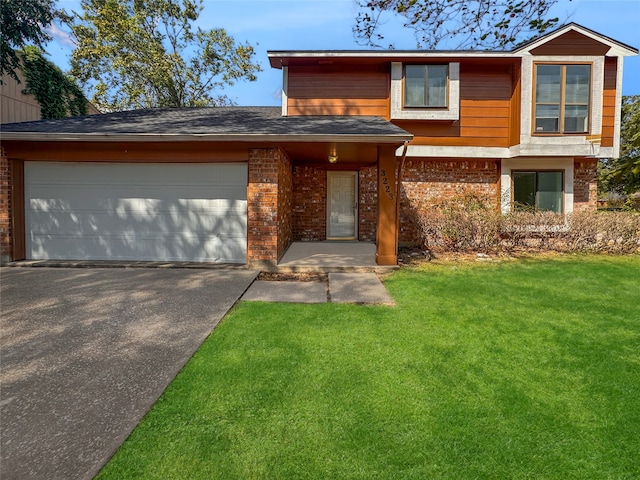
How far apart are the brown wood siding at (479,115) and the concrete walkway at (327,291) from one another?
18.6 ft

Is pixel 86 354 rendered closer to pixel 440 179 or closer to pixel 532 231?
pixel 532 231

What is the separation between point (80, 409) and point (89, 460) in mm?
569

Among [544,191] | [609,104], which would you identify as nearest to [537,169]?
[544,191]

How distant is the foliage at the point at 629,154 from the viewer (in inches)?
645

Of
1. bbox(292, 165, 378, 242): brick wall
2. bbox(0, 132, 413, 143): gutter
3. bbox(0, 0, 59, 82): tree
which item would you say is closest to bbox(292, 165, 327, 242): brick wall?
bbox(292, 165, 378, 242): brick wall

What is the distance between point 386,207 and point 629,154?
74.1ft

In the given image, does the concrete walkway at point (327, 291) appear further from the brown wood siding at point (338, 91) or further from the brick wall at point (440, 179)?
the brown wood siding at point (338, 91)

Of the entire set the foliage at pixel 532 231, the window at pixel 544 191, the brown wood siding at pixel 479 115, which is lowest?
the foliage at pixel 532 231

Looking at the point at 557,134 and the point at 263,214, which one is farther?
the point at 557,134

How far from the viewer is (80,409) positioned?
2252 millimetres

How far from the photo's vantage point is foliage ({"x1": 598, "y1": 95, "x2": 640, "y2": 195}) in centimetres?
1639

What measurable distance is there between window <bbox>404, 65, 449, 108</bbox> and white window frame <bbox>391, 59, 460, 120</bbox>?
0.13 meters

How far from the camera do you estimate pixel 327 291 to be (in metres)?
5.24

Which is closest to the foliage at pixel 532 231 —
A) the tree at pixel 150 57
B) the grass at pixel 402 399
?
the grass at pixel 402 399
